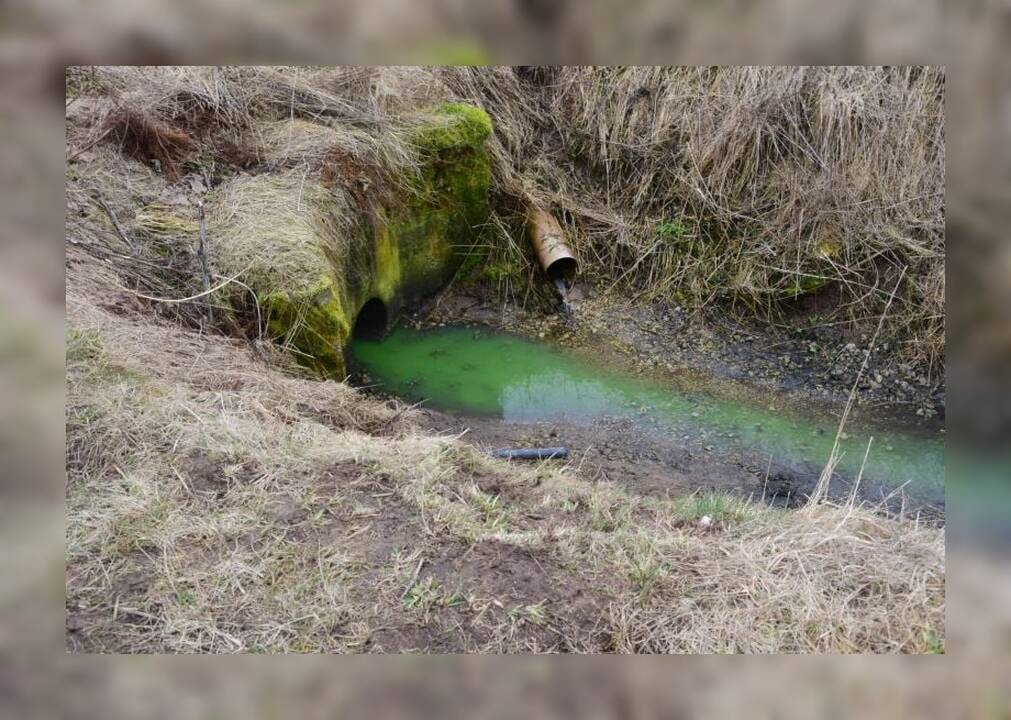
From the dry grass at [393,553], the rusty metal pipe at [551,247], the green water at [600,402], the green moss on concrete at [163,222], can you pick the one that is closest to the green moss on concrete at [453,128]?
the rusty metal pipe at [551,247]

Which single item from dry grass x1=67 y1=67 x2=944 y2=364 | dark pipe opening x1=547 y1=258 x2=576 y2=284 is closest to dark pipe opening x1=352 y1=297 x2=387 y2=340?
dry grass x1=67 y1=67 x2=944 y2=364

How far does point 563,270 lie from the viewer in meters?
6.93

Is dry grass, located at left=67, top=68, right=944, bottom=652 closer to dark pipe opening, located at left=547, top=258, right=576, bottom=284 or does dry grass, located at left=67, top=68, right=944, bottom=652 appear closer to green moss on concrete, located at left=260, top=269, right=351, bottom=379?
green moss on concrete, located at left=260, top=269, right=351, bottom=379

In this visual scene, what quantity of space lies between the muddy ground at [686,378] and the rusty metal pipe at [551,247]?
0.23 metres

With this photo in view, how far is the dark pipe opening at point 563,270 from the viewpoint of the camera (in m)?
6.86

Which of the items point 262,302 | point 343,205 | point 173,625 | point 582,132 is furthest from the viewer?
point 582,132

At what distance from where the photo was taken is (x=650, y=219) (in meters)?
7.10

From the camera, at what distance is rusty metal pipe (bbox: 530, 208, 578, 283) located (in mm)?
6645

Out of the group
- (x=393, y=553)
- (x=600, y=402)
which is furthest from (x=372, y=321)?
(x=393, y=553)

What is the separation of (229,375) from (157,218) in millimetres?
1533

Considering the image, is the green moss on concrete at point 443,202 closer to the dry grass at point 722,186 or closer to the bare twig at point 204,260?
the dry grass at point 722,186

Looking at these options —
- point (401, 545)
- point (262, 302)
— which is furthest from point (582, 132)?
point (401, 545)

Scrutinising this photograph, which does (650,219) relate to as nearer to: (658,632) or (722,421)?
(722,421)

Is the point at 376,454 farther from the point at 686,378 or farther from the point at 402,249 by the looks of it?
the point at 686,378
